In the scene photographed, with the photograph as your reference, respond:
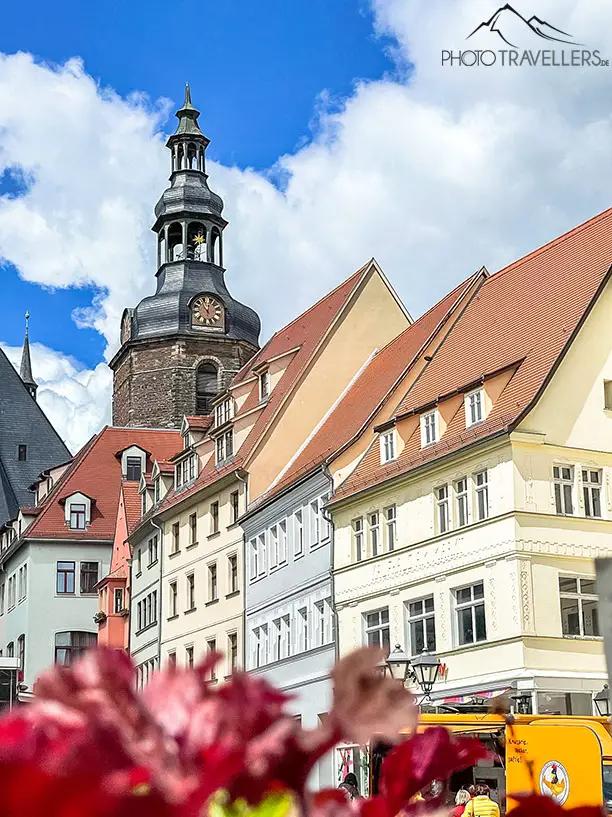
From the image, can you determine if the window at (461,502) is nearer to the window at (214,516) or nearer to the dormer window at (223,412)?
the window at (214,516)

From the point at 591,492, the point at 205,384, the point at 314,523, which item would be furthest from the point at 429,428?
the point at 205,384

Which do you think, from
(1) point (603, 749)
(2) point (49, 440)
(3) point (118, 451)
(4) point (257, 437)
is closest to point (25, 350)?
(2) point (49, 440)

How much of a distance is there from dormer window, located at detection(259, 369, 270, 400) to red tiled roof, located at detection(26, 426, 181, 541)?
16.0 meters

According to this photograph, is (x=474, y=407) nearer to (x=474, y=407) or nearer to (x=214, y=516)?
(x=474, y=407)

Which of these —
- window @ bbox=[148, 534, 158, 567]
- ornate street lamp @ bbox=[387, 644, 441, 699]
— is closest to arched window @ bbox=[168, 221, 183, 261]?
window @ bbox=[148, 534, 158, 567]

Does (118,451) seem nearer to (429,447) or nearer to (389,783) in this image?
(429,447)

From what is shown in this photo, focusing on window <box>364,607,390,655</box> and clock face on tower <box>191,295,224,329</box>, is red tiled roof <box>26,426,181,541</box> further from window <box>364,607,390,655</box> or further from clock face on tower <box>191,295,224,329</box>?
window <box>364,607,390,655</box>

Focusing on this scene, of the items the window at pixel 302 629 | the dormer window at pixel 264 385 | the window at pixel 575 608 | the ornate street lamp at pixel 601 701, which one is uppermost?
the dormer window at pixel 264 385

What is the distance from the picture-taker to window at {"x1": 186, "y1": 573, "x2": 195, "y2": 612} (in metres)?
44.4

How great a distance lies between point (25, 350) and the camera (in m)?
103

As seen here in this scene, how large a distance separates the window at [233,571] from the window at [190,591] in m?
2.70

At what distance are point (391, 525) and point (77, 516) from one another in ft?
96.4

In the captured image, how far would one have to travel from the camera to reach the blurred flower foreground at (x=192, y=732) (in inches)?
43.1

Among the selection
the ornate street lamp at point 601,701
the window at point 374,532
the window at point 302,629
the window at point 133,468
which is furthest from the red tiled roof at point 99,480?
the ornate street lamp at point 601,701
